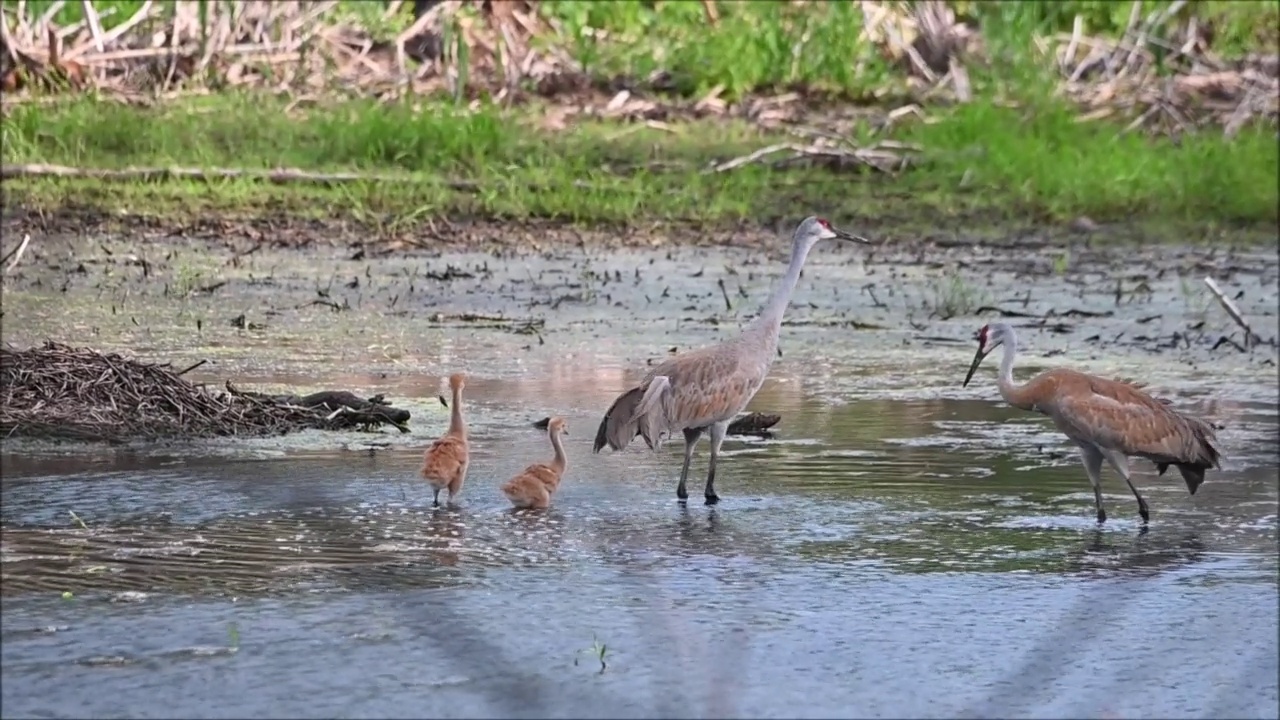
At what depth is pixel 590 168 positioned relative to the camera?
1759 cm

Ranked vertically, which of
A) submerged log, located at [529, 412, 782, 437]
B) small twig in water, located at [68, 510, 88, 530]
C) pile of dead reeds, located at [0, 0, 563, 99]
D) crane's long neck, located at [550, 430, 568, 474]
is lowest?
small twig in water, located at [68, 510, 88, 530]

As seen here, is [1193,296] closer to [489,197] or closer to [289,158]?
[489,197]

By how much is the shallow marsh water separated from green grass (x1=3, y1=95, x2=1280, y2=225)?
3.88 metres

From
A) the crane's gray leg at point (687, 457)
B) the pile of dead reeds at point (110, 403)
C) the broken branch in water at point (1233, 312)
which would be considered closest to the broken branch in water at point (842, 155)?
the broken branch in water at point (1233, 312)

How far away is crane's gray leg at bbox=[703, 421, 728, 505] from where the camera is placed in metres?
8.18

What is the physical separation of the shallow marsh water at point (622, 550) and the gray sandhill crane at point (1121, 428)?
201mm

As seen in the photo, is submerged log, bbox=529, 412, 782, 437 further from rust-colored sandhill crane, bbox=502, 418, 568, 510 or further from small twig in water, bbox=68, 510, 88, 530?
small twig in water, bbox=68, 510, 88, 530

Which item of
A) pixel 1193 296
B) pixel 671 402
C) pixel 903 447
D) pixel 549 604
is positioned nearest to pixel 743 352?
pixel 671 402

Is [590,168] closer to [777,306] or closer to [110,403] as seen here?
[777,306]

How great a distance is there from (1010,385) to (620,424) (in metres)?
1.57

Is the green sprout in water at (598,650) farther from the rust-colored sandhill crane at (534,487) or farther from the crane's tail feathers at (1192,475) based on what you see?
the crane's tail feathers at (1192,475)

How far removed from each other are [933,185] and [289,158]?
4896 mm

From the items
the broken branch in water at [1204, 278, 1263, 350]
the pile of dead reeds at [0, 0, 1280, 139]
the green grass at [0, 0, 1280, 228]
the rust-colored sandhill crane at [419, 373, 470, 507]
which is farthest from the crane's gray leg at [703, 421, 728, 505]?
the pile of dead reeds at [0, 0, 1280, 139]

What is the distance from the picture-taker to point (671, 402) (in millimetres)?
8273
